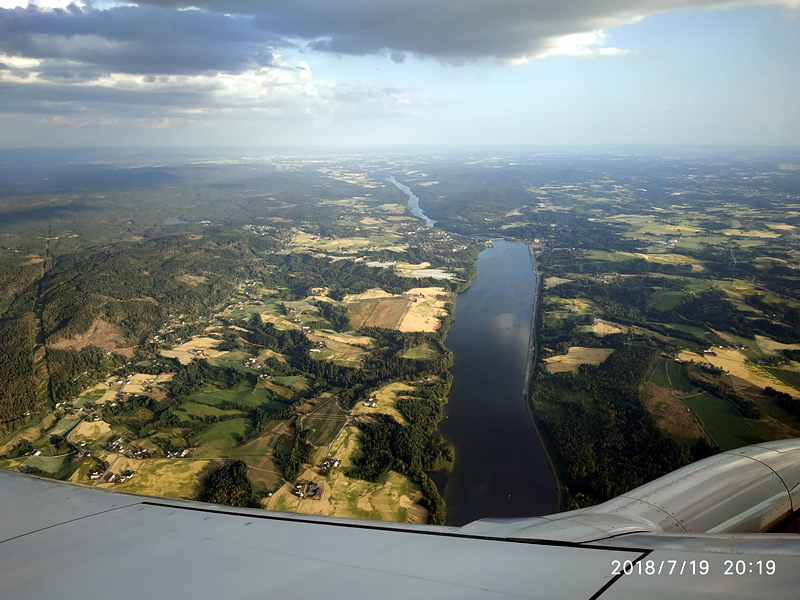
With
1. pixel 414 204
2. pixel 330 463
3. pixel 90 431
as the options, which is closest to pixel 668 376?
pixel 330 463

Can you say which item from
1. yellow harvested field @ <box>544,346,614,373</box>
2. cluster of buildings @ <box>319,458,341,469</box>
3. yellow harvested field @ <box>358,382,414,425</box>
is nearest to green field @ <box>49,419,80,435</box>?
cluster of buildings @ <box>319,458,341,469</box>

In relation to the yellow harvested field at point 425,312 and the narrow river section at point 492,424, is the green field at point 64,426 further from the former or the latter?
the yellow harvested field at point 425,312

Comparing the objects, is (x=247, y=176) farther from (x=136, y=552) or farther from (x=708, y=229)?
(x=136, y=552)

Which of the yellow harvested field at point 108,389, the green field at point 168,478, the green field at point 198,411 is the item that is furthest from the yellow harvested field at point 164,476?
the yellow harvested field at point 108,389

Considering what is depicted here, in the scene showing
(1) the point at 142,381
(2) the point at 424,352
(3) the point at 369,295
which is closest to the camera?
(1) the point at 142,381

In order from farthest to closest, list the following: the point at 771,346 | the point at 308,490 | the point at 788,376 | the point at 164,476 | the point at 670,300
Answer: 1. the point at 670,300
2. the point at 771,346
3. the point at 788,376
4. the point at 164,476
5. the point at 308,490

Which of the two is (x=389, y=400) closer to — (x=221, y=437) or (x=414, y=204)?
(x=221, y=437)
